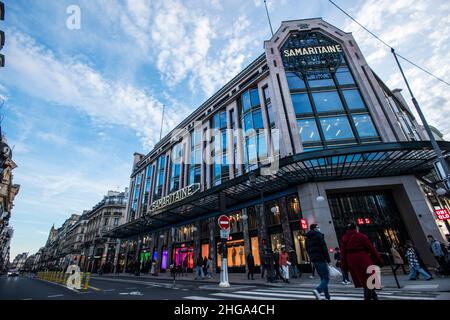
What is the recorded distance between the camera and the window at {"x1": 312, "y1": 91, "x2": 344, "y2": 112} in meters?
20.2

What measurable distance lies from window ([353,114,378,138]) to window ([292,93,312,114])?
13.5ft

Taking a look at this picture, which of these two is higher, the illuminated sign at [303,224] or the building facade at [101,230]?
the building facade at [101,230]

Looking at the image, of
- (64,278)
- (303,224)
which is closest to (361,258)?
(303,224)

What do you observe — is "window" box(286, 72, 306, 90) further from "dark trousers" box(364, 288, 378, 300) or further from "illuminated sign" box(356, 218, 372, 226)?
"dark trousers" box(364, 288, 378, 300)

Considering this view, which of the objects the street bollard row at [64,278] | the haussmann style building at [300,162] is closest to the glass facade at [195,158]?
the haussmann style building at [300,162]

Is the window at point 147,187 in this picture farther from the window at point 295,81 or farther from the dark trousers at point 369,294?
the dark trousers at point 369,294

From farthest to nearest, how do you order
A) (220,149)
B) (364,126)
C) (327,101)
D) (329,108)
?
(220,149)
(327,101)
(329,108)
(364,126)

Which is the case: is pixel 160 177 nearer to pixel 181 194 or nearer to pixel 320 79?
pixel 181 194

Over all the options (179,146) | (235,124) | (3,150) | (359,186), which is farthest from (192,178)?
(3,150)

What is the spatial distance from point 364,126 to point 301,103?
570 cm

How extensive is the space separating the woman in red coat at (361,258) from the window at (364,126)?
1698 centimetres

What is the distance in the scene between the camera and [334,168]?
1553 cm

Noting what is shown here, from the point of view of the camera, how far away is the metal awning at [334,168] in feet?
42.9

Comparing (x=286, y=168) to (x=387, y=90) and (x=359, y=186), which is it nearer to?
(x=359, y=186)
